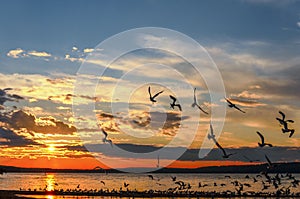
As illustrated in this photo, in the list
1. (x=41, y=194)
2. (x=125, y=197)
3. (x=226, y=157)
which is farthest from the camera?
(x=41, y=194)

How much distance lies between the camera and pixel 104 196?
379ft

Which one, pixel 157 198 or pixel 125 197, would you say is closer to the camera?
pixel 157 198

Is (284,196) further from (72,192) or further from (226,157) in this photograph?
(226,157)

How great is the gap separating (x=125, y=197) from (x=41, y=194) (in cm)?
2155

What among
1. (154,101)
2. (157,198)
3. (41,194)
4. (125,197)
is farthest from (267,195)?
(154,101)

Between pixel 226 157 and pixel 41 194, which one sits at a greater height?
pixel 41 194

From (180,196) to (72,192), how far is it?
26.4 m

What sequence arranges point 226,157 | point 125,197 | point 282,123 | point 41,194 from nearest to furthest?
1. point 282,123
2. point 226,157
3. point 125,197
4. point 41,194

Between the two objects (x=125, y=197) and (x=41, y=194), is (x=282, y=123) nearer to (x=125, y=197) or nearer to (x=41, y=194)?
(x=125, y=197)

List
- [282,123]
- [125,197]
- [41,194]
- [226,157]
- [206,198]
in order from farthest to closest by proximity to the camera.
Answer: [41,194] < [125,197] < [206,198] < [226,157] < [282,123]

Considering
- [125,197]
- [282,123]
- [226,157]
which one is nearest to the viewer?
[282,123]

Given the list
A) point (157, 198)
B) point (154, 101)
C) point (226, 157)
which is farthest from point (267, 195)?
point (154, 101)

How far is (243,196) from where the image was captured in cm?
10625

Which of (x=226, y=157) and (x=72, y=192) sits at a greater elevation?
(x=72, y=192)
